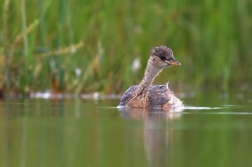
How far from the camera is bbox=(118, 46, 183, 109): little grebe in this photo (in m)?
11.2

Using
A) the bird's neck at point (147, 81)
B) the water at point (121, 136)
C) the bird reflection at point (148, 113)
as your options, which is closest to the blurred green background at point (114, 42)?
the bird's neck at point (147, 81)

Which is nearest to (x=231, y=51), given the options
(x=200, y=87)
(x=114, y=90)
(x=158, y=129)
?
(x=200, y=87)

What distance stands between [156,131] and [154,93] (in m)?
3.71

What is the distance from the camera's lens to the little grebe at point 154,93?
11.2 m

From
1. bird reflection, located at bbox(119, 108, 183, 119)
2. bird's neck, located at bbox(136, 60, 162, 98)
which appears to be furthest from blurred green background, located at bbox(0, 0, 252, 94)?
bird reflection, located at bbox(119, 108, 183, 119)

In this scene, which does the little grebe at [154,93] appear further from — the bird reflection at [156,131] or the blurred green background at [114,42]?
the blurred green background at [114,42]

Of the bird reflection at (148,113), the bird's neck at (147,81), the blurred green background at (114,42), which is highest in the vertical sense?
the blurred green background at (114,42)

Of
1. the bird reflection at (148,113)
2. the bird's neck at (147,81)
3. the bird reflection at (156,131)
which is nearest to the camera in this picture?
the bird reflection at (156,131)

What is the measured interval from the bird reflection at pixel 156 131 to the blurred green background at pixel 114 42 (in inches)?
94.9

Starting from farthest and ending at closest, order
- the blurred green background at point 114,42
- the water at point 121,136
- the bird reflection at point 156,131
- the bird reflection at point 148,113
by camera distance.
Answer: the blurred green background at point 114,42 → the bird reflection at point 148,113 → the bird reflection at point 156,131 → the water at point 121,136

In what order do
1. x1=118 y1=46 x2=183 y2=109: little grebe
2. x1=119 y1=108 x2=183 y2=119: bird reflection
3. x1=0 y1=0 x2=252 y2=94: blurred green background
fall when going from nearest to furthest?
x1=119 y1=108 x2=183 y2=119: bird reflection, x1=118 y1=46 x2=183 y2=109: little grebe, x1=0 y1=0 x2=252 y2=94: blurred green background

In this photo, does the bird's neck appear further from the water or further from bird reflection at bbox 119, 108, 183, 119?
the water

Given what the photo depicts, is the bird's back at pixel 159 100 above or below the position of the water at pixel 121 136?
above

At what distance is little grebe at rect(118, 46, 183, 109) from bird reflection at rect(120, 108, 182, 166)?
327mm
